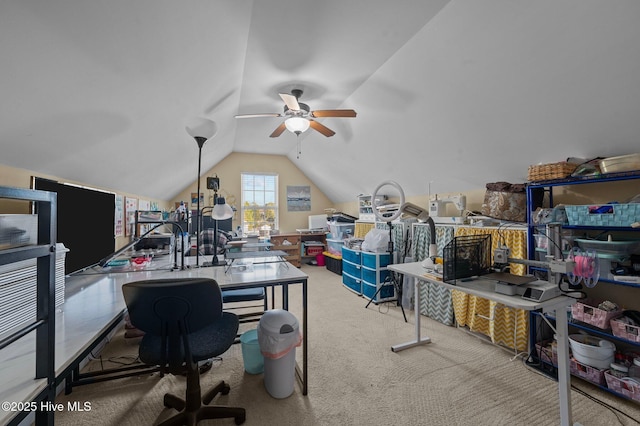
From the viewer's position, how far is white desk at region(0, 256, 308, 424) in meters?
0.78

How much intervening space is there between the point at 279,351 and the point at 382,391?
792 millimetres

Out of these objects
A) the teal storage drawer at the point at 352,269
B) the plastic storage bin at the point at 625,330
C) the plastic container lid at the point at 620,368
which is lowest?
the plastic container lid at the point at 620,368

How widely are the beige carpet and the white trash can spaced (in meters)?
0.09

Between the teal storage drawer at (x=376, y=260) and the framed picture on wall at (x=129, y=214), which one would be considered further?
the teal storage drawer at (x=376, y=260)

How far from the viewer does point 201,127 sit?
1.89 metres

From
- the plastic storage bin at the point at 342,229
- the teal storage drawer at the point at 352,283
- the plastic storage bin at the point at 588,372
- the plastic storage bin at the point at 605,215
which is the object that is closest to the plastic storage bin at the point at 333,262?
the plastic storage bin at the point at 342,229

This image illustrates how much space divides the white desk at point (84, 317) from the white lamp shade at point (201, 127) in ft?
3.47

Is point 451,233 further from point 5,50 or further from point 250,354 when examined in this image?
point 5,50

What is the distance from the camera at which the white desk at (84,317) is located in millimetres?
783

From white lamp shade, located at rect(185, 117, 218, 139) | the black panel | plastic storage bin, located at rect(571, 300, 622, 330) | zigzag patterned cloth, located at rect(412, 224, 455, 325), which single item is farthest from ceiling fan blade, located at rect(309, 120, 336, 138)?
plastic storage bin, located at rect(571, 300, 622, 330)

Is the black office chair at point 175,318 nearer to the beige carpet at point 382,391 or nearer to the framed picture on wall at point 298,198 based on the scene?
the beige carpet at point 382,391

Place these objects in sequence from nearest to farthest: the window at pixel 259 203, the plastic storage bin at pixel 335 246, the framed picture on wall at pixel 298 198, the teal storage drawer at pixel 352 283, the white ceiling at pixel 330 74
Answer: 1. the white ceiling at pixel 330 74
2. the teal storage drawer at pixel 352 283
3. the plastic storage bin at pixel 335 246
4. the window at pixel 259 203
5. the framed picture on wall at pixel 298 198

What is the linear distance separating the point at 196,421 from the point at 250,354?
562 millimetres

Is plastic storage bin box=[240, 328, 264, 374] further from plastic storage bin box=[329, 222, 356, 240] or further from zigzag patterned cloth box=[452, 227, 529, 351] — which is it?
plastic storage bin box=[329, 222, 356, 240]
